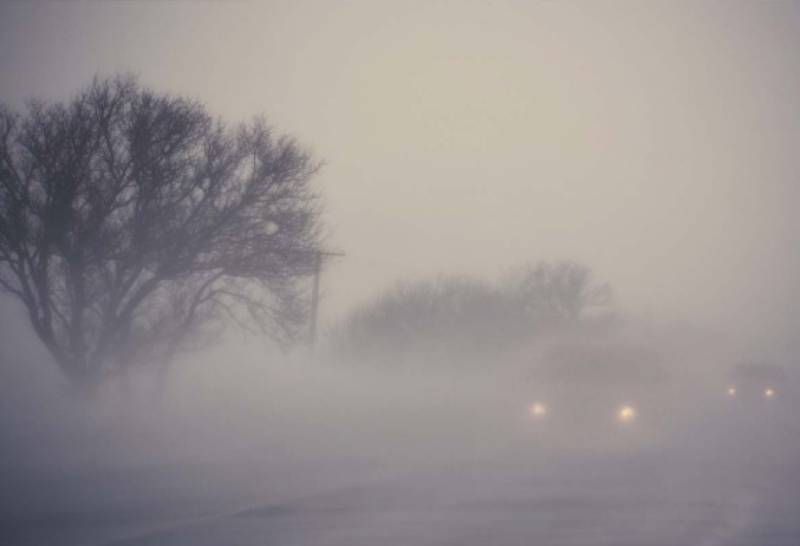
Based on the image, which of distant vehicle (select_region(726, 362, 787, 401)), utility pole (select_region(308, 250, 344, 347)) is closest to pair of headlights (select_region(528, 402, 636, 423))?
utility pole (select_region(308, 250, 344, 347))

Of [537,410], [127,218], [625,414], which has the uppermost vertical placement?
[127,218]

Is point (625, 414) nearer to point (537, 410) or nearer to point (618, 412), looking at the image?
point (618, 412)

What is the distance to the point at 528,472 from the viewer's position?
13648mm

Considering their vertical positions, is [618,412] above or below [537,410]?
below

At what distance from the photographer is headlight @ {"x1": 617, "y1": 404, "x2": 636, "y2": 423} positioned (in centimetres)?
Answer: 1870

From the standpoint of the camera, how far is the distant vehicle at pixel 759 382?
36.4 m

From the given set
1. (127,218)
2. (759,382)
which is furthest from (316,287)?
(759,382)

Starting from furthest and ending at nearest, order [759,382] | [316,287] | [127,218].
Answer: [759,382] < [316,287] < [127,218]

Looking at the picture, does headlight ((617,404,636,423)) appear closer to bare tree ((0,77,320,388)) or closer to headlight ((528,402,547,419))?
headlight ((528,402,547,419))

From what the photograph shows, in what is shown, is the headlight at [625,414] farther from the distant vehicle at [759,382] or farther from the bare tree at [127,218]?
the distant vehicle at [759,382]

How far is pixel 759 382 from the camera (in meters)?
36.7

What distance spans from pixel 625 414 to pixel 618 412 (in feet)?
Answer: 0.55

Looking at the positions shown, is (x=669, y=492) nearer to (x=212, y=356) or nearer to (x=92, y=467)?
(x=92, y=467)

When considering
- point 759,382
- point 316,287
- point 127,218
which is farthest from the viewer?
point 759,382
